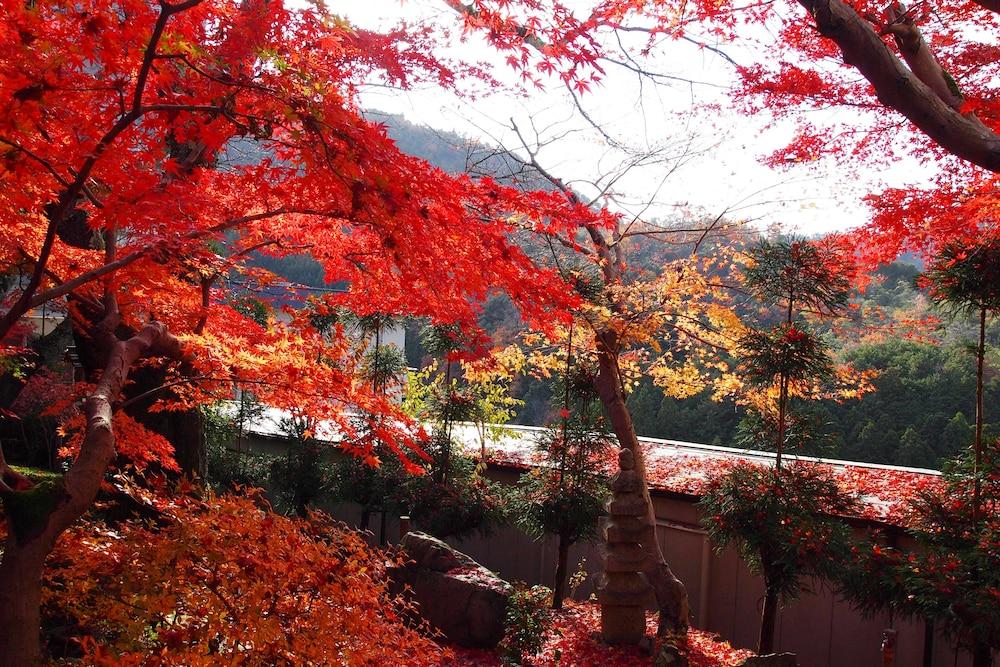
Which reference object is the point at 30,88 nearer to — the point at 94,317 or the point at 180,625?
the point at 180,625

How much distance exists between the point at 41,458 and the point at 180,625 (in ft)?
40.3

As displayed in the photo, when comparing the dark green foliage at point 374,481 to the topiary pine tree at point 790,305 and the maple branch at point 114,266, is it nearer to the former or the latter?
the topiary pine tree at point 790,305

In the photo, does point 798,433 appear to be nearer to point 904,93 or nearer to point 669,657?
point 669,657

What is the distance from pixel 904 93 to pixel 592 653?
5.25 m

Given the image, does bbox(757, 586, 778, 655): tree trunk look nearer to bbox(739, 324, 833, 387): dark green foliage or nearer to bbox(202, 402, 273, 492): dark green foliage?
bbox(739, 324, 833, 387): dark green foliage

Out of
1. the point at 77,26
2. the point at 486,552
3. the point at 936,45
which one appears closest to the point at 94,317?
the point at 77,26

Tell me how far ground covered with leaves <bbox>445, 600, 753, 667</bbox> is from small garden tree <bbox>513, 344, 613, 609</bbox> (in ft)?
3.17

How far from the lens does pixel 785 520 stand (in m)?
6.43

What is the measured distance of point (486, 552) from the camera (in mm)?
10688

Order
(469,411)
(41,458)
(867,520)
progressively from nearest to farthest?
(867,520) < (469,411) < (41,458)

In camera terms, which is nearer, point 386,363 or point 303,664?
point 303,664

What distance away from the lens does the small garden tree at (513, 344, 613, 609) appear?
8266 mm

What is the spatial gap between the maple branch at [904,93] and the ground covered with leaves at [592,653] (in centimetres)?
450

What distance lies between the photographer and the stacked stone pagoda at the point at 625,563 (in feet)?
23.4
